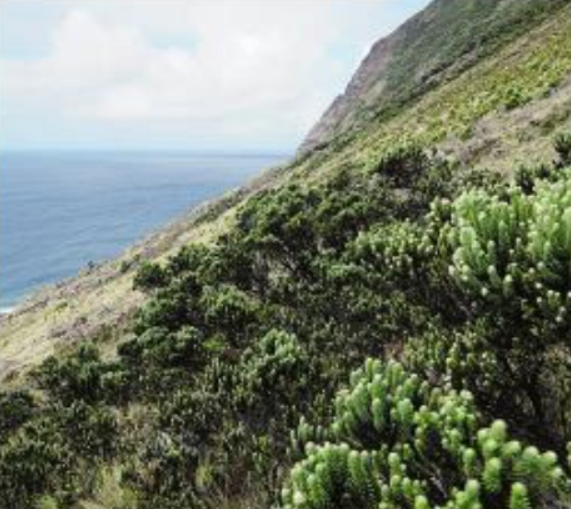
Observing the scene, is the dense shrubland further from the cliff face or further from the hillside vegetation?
the cliff face

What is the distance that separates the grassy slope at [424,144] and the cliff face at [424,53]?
5.25m

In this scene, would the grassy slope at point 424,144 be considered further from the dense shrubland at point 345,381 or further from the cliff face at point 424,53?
the dense shrubland at point 345,381

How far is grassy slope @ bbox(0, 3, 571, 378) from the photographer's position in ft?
131

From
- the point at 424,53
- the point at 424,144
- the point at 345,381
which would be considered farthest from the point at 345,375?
the point at 424,53

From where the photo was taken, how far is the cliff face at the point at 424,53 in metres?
78.8

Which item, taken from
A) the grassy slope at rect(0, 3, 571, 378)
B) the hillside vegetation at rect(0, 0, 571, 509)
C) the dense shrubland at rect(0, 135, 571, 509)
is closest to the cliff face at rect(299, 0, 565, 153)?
the grassy slope at rect(0, 3, 571, 378)

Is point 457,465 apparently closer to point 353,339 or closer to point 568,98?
point 353,339

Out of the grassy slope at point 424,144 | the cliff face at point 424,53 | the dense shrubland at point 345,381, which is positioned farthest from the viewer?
the cliff face at point 424,53

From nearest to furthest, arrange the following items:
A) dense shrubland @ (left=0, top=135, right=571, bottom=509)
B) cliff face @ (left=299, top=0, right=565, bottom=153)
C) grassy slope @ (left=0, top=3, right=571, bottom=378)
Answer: dense shrubland @ (left=0, top=135, right=571, bottom=509)
grassy slope @ (left=0, top=3, right=571, bottom=378)
cliff face @ (left=299, top=0, right=565, bottom=153)

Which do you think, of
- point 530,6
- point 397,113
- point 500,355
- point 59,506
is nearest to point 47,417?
point 59,506

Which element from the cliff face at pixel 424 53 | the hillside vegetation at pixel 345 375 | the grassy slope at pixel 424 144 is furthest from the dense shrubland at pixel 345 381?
the cliff face at pixel 424 53

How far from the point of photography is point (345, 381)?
15.4 metres

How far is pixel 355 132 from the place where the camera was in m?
76.8

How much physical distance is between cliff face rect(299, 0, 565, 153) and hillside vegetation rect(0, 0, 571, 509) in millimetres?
48548
